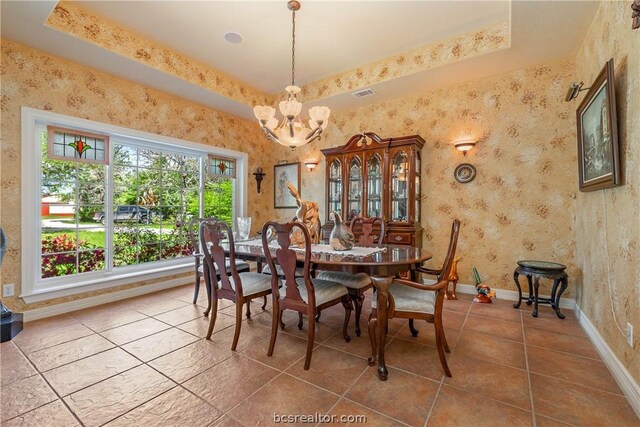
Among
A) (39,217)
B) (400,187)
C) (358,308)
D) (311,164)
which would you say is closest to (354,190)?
(400,187)

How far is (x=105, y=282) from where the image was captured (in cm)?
325

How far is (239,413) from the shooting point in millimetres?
1512

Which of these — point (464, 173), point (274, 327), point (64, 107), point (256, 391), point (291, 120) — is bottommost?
point (256, 391)

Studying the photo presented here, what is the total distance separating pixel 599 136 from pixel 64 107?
4.83m

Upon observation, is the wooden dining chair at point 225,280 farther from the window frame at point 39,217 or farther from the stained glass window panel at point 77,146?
the stained glass window panel at point 77,146

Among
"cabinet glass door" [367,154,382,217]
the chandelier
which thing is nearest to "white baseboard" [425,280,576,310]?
"cabinet glass door" [367,154,382,217]

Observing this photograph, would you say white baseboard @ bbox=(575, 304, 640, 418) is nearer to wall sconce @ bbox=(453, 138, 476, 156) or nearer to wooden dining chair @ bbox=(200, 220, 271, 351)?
wall sconce @ bbox=(453, 138, 476, 156)

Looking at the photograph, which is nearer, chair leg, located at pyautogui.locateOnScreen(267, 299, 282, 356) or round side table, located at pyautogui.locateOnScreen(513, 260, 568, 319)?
chair leg, located at pyautogui.locateOnScreen(267, 299, 282, 356)

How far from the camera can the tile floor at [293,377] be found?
1.50 meters

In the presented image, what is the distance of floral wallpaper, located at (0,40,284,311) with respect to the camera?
2.62 metres

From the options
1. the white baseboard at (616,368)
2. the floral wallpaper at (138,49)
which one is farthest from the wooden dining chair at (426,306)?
the floral wallpaper at (138,49)

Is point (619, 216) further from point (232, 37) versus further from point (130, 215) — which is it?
point (130, 215)

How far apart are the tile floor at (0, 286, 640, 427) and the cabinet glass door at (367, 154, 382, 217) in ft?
5.67

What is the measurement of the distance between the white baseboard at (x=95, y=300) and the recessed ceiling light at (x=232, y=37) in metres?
3.13
